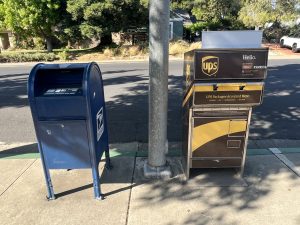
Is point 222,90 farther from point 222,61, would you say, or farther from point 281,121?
point 281,121

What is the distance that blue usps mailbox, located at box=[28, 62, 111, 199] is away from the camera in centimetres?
269

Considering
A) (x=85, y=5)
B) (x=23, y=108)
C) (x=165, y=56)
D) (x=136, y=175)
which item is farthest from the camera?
(x=85, y=5)

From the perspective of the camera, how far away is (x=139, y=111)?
20.3 feet

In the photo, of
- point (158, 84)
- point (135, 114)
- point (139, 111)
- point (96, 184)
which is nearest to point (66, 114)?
point (96, 184)

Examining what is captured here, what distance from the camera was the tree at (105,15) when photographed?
1703cm

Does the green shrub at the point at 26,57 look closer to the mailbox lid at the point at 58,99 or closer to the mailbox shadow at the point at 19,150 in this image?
the mailbox shadow at the point at 19,150

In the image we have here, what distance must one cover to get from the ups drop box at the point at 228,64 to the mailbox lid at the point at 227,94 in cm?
8

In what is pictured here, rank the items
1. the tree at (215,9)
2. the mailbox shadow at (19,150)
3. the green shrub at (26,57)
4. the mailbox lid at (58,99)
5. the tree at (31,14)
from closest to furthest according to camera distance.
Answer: the mailbox lid at (58,99) → the mailbox shadow at (19,150) → the green shrub at (26,57) → the tree at (31,14) → the tree at (215,9)

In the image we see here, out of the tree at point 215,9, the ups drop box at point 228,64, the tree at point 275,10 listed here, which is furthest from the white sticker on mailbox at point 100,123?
the tree at point 215,9

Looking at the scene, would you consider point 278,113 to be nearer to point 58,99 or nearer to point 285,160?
point 285,160

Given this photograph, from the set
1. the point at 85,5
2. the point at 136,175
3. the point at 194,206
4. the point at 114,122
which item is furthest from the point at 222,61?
the point at 85,5

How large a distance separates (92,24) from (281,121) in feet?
50.6

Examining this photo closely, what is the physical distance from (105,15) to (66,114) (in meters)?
16.5

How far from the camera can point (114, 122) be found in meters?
5.52
